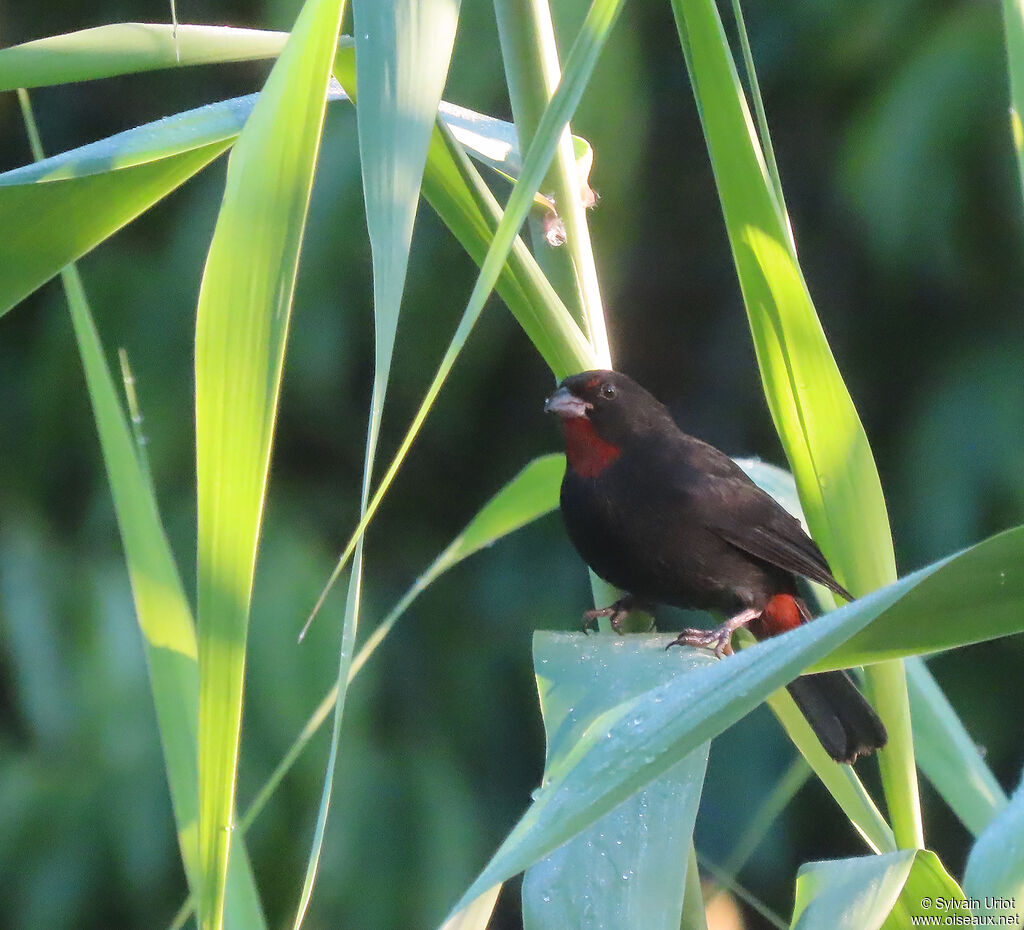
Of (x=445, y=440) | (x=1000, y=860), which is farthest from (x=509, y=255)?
(x=445, y=440)

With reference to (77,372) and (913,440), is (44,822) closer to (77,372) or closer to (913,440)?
(77,372)

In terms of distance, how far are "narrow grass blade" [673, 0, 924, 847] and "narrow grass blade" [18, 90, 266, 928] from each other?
0.52 m

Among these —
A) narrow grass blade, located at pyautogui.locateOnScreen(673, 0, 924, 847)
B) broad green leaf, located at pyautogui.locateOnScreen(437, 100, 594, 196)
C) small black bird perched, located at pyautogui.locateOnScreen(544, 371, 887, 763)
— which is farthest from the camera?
small black bird perched, located at pyautogui.locateOnScreen(544, 371, 887, 763)

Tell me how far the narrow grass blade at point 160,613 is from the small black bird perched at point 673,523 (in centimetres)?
75

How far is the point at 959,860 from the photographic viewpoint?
101 inches

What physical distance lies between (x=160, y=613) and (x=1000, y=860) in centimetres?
65

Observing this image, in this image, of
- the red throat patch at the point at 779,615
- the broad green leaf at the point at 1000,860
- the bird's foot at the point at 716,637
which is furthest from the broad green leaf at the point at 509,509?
the red throat patch at the point at 779,615

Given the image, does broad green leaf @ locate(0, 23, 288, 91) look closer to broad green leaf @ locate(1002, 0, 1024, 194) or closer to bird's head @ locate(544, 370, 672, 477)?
broad green leaf @ locate(1002, 0, 1024, 194)

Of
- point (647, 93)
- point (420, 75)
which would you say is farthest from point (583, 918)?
point (647, 93)

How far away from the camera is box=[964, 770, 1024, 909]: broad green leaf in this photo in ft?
2.11

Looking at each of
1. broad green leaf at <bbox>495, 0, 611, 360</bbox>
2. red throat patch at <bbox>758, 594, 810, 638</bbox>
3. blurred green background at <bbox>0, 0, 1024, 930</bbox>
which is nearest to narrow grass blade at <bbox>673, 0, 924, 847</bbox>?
broad green leaf at <bbox>495, 0, 611, 360</bbox>

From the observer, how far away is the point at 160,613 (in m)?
0.98

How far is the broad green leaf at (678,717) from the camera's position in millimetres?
581

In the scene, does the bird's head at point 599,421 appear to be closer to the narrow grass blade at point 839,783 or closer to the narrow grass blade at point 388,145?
the narrow grass blade at point 839,783
